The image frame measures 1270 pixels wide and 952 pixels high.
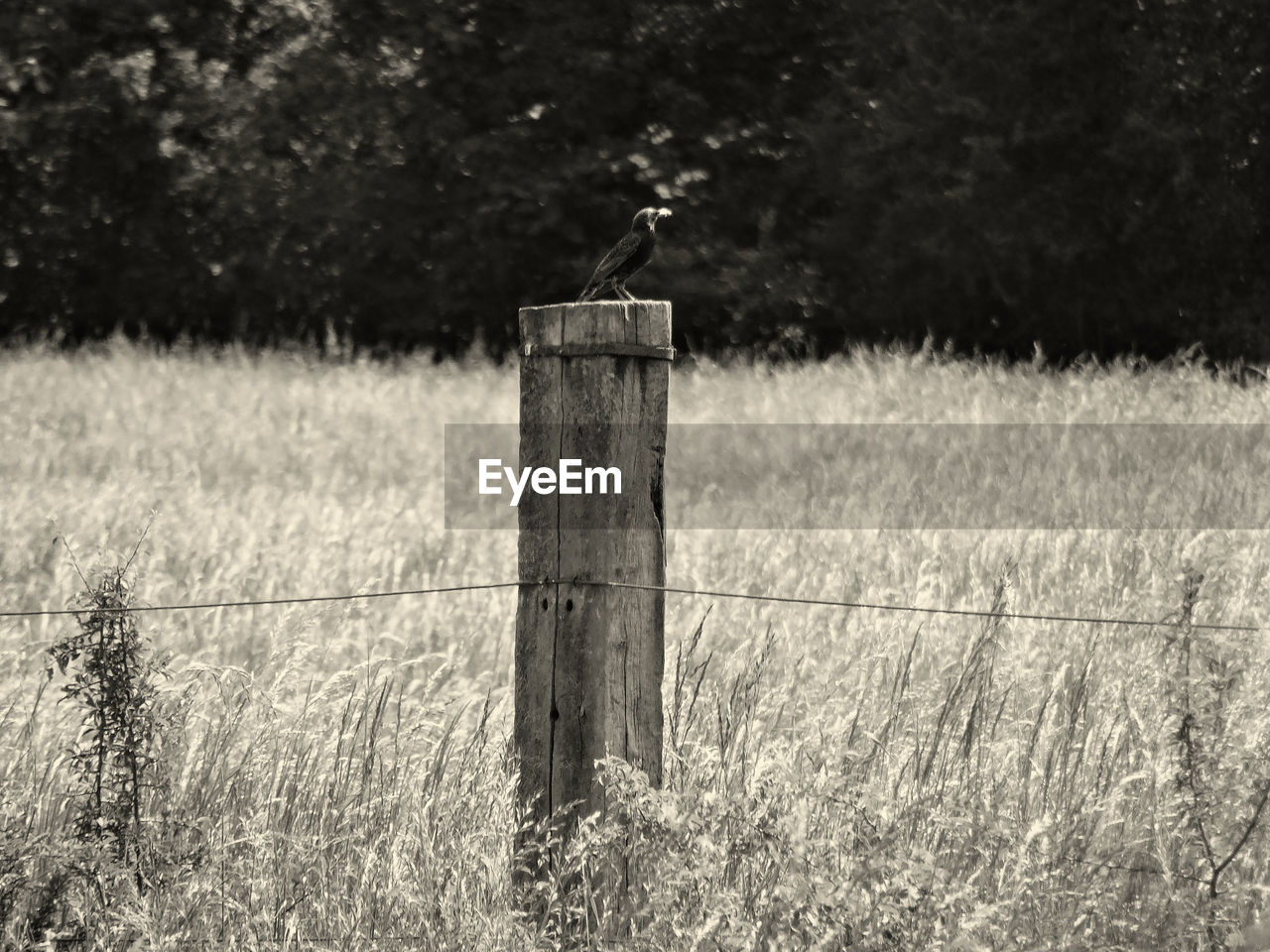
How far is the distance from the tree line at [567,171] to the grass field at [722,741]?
316 inches

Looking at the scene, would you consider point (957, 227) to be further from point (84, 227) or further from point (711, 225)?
point (84, 227)

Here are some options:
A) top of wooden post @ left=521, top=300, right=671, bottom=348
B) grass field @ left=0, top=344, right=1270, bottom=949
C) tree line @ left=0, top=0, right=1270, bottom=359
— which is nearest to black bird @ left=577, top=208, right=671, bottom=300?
top of wooden post @ left=521, top=300, right=671, bottom=348

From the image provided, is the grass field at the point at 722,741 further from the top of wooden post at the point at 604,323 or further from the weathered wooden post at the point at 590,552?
the top of wooden post at the point at 604,323

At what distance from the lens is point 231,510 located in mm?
7410

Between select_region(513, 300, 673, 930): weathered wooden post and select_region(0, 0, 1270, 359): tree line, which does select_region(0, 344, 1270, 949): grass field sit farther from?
select_region(0, 0, 1270, 359): tree line

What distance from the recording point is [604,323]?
256cm

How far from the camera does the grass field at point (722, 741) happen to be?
257cm

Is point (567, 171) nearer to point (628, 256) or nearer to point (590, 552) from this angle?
point (628, 256)

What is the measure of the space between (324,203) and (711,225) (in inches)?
202

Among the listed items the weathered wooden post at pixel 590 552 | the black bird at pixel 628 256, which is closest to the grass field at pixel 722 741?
the weathered wooden post at pixel 590 552

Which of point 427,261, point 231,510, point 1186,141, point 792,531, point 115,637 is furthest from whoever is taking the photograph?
point 427,261

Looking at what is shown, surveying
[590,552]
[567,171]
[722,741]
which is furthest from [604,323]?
[567,171]

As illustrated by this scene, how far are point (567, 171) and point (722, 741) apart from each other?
14.9 m

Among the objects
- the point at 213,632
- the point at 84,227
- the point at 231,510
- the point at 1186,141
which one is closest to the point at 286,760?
the point at 213,632
